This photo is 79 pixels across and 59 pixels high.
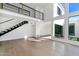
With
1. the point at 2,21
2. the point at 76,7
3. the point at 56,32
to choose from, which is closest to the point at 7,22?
the point at 2,21

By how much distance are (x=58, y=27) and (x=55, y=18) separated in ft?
3.25

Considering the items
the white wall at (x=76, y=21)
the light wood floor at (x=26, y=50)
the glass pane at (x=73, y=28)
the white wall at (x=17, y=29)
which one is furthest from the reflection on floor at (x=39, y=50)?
the white wall at (x=17, y=29)

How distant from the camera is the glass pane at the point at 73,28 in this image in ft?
25.1

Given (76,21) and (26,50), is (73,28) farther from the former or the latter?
(26,50)

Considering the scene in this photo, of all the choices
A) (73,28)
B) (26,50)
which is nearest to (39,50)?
(26,50)

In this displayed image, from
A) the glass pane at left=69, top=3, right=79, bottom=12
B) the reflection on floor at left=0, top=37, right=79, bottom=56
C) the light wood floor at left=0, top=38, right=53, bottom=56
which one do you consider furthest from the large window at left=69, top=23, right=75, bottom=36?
the light wood floor at left=0, top=38, right=53, bottom=56

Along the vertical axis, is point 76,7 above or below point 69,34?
above

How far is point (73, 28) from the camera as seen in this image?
315 inches

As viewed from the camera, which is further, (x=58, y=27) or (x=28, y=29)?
(x=28, y=29)

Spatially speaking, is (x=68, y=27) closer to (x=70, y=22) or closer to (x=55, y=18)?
(x=70, y=22)

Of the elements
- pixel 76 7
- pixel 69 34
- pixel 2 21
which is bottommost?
pixel 69 34

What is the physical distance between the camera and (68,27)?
7.98 m

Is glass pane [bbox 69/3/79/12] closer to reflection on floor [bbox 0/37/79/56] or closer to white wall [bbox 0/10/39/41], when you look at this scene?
reflection on floor [bbox 0/37/79/56]

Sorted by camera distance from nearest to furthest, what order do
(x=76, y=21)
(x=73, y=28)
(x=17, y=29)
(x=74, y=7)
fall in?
(x=74, y=7), (x=76, y=21), (x=73, y=28), (x=17, y=29)
